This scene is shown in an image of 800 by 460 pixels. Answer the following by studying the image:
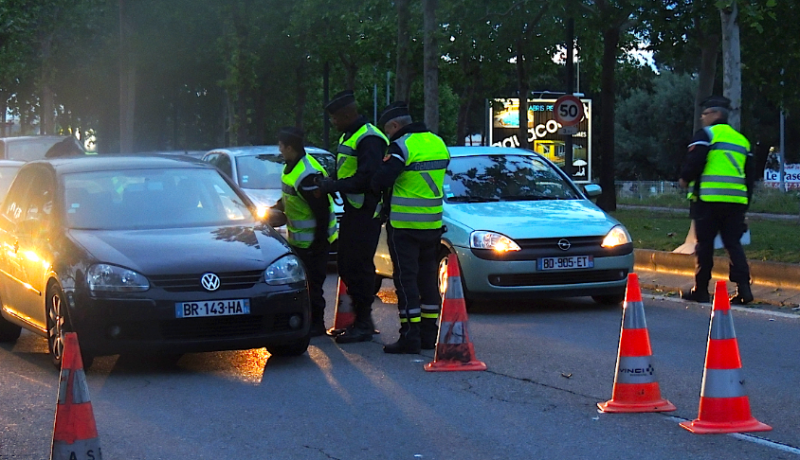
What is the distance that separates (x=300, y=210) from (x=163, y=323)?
84.8 inches

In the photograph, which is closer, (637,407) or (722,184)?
(637,407)

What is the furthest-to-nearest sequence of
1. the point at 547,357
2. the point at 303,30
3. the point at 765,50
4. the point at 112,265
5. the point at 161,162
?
the point at 303,30
the point at 765,50
the point at 161,162
the point at 547,357
the point at 112,265

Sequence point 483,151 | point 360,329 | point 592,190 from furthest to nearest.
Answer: point 483,151, point 592,190, point 360,329

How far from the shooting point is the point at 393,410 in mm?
7086

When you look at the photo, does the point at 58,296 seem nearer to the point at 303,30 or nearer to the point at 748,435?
the point at 748,435

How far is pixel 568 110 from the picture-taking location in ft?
74.5

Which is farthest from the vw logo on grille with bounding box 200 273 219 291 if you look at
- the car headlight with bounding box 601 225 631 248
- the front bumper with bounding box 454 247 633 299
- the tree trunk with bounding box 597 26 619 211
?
the tree trunk with bounding box 597 26 619 211

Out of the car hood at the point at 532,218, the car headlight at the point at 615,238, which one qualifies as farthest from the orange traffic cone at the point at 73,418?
the car headlight at the point at 615,238

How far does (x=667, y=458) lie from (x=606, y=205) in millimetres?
21646

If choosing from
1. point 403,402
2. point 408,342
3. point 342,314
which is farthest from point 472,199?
point 403,402

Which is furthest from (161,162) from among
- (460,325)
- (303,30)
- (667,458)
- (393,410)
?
(303,30)

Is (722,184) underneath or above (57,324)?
above

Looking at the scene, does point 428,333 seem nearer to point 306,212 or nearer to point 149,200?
point 306,212

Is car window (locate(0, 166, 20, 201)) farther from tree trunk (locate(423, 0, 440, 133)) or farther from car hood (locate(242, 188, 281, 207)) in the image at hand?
tree trunk (locate(423, 0, 440, 133))
